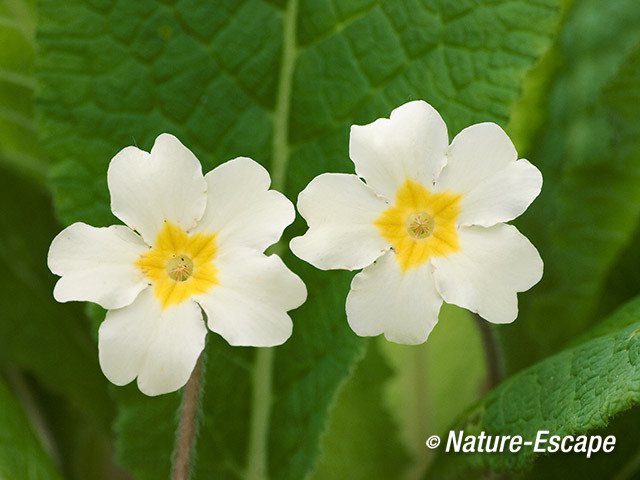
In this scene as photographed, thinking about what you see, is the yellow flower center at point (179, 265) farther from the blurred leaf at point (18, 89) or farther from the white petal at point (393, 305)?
the blurred leaf at point (18, 89)

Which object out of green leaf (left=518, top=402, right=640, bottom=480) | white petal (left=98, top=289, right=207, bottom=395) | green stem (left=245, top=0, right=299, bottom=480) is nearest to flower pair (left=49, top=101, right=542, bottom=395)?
white petal (left=98, top=289, right=207, bottom=395)

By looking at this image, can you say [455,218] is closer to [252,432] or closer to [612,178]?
[252,432]

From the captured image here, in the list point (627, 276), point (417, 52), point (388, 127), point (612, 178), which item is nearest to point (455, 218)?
point (388, 127)

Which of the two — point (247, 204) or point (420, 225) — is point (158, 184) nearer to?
point (247, 204)

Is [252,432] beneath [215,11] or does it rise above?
beneath

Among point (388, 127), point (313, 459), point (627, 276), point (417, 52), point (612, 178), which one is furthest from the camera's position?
point (612, 178)

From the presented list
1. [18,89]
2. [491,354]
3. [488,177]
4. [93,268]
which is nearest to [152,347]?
[93,268]

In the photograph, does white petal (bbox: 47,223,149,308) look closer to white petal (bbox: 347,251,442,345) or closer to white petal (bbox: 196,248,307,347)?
white petal (bbox: 196,248,307,347)
